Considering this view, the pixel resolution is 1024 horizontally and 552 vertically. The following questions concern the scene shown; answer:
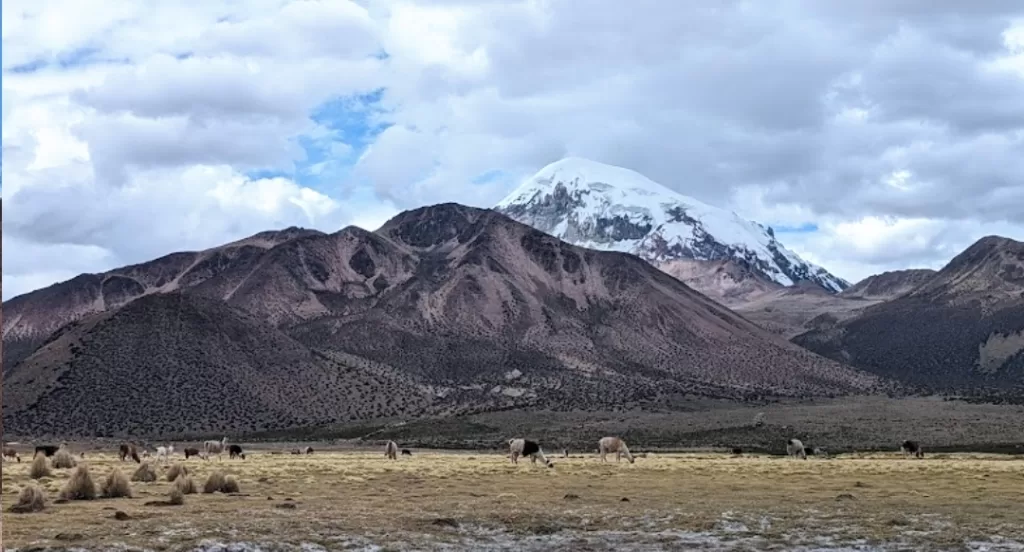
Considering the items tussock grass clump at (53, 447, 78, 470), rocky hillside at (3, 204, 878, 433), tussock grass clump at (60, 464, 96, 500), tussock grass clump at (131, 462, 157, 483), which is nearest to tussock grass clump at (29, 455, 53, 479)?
tussock grass clump at (131, 462, 157, 483)

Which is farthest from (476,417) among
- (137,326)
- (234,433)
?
(137,326)

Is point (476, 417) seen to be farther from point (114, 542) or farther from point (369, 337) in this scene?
point (114, 542)

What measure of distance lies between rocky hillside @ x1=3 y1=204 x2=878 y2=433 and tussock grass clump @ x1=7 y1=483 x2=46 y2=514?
84.6 meters

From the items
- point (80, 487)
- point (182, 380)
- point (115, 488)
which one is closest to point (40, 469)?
point (115, 488)

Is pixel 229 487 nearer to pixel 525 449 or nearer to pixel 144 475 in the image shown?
pixel 144 475

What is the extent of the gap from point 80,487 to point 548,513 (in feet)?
38.3

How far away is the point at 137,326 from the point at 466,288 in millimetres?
74711

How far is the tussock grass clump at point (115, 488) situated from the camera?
26.7 metres

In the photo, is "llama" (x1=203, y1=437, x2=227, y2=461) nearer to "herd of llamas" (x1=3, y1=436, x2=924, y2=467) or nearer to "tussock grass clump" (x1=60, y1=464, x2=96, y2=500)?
"herd of llamas" (x1=3, y1=436, x2=924, y2=467)

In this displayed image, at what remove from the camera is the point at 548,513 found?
24.1 metres

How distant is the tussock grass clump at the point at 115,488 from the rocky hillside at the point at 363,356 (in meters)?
80.8

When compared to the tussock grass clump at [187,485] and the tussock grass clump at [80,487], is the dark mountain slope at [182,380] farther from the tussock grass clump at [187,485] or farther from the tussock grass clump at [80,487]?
the tussock grass clump at [80,487]

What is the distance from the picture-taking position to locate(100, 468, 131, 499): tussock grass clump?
26.7 metres

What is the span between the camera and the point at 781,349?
614 feet
